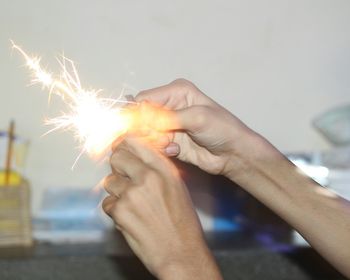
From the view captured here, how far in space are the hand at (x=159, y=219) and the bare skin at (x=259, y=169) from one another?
80 millimetres

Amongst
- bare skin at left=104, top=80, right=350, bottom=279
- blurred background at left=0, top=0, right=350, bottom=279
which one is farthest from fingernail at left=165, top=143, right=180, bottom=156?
blurred background at left=0, top=0, right=350, bottom=279

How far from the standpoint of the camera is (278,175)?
30.9 inches

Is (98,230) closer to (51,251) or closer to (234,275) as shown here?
(51,251)

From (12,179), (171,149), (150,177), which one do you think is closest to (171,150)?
(171,149)

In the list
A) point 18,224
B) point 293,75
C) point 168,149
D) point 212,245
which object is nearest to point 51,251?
point 18,224

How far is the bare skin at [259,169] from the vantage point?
0.75 meters

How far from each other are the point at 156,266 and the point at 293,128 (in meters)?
1.01

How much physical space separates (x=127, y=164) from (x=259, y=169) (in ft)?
0.69

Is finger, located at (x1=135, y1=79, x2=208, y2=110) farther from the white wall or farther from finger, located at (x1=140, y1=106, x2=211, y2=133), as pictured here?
the white wall

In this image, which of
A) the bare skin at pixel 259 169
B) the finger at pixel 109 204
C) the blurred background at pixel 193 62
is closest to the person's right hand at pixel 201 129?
the bare skin at pixel 259 169

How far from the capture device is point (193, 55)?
1.45m

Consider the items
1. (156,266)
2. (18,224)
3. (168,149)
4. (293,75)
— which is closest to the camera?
(156,266)

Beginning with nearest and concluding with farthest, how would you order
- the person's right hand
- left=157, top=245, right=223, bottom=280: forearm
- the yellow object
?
left=157, top=245, right=223, bottom=280: forearm < the person's right hand < the yellow object

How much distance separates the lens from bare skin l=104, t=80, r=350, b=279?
75cm
